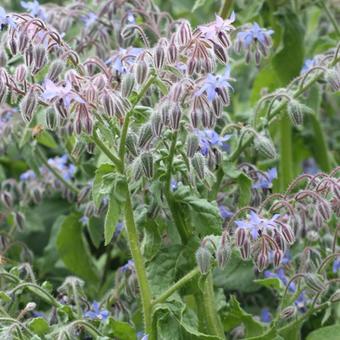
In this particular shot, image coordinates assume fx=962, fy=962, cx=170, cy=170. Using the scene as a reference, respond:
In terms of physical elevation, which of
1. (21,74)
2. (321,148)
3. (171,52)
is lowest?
(321,148)

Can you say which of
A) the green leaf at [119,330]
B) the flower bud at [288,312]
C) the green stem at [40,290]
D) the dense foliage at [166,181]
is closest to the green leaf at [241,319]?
the dense foliage at [166,181]

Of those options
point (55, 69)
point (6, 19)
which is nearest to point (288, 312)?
point (55, 69)

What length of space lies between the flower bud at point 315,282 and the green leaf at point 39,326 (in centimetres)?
49

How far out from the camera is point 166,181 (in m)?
1.77

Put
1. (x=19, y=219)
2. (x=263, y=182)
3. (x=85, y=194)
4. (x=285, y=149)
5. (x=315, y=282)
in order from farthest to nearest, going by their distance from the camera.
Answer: (x=285, y=149), (x=19, y=219), (x=85, y=194), (x=263, y=182), (x=315, y=282)

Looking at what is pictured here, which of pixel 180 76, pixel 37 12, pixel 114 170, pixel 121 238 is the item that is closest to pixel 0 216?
pixel 121 238

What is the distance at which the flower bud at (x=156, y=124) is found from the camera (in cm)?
160

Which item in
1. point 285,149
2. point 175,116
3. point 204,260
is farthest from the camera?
point 285,149

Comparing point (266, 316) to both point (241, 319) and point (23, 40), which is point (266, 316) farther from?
point (23, 40)

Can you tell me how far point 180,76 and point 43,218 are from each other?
1.15 metres

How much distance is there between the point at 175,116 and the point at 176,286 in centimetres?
34

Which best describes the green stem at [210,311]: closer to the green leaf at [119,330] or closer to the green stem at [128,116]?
the green leaf at [119,330]

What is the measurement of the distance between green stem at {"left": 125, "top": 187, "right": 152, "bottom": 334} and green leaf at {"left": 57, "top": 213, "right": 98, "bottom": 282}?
24.7 inches

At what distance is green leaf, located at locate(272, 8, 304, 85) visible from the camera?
241cm
